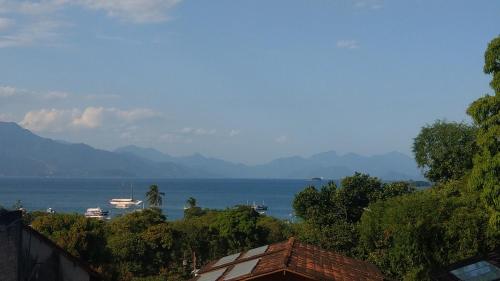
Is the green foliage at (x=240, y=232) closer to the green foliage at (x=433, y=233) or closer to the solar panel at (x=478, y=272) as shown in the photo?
the green foliage at (x=433, y=233)

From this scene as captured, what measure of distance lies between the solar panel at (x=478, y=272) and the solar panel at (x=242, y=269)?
5.43 metres

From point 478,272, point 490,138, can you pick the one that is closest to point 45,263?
point 478,272

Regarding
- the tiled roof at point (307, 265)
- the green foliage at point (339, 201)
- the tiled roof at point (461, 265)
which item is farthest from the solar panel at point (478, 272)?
the green foliage at point (339, 201)

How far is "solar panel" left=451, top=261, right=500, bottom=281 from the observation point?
1594 centimetres

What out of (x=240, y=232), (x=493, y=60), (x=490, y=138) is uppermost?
(x=493, y=60)

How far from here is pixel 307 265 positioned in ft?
49.5

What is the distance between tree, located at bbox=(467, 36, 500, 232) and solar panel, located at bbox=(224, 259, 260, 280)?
7790 millimetres

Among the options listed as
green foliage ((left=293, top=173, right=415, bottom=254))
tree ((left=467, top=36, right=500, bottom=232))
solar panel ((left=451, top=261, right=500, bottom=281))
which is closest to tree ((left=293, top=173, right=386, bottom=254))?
green foliage ((left=293, top=173, right=415, bottom=254))

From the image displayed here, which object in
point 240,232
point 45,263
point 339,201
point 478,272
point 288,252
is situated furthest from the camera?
point 240,232

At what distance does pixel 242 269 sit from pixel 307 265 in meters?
1.62

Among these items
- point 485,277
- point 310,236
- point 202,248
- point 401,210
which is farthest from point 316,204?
point 485,277

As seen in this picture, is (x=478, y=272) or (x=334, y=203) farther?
(x=334, y=203)

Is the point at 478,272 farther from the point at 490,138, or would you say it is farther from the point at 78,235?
the point at 78,235

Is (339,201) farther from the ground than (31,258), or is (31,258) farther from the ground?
(339,201)
